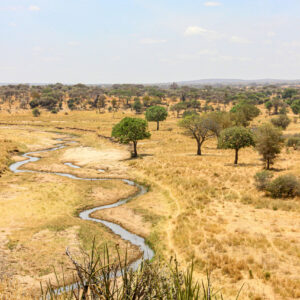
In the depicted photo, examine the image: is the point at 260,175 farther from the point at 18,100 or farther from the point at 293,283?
the point at 18,100

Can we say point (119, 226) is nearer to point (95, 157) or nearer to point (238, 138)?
point (238, 138)

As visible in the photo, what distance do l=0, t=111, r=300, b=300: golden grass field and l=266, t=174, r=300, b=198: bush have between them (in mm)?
1417

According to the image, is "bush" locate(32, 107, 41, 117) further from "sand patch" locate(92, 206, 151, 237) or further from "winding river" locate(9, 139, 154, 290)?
"sand patch" locate(92, 206, 151, 237)

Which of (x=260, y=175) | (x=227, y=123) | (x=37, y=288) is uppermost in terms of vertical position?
(x=227, y=123)

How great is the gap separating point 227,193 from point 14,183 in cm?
2616

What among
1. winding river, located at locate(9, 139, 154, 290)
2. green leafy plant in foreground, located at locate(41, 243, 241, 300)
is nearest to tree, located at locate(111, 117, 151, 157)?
winding river, located at locate(9, 139, 154, 290)

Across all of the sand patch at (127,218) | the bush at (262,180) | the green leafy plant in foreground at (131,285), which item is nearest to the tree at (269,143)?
the bush at (262,180)

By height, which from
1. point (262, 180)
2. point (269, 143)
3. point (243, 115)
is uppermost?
point (243, 115)

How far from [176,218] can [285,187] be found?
11.5 m

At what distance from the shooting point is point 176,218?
26.6 m

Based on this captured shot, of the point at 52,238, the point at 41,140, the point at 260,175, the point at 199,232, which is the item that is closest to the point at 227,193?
the point at 260,175

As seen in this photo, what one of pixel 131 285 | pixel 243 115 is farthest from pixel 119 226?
pixel 243 115

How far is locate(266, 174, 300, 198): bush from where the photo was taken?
28688 millimetres

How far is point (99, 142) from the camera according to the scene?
67.5 meters
